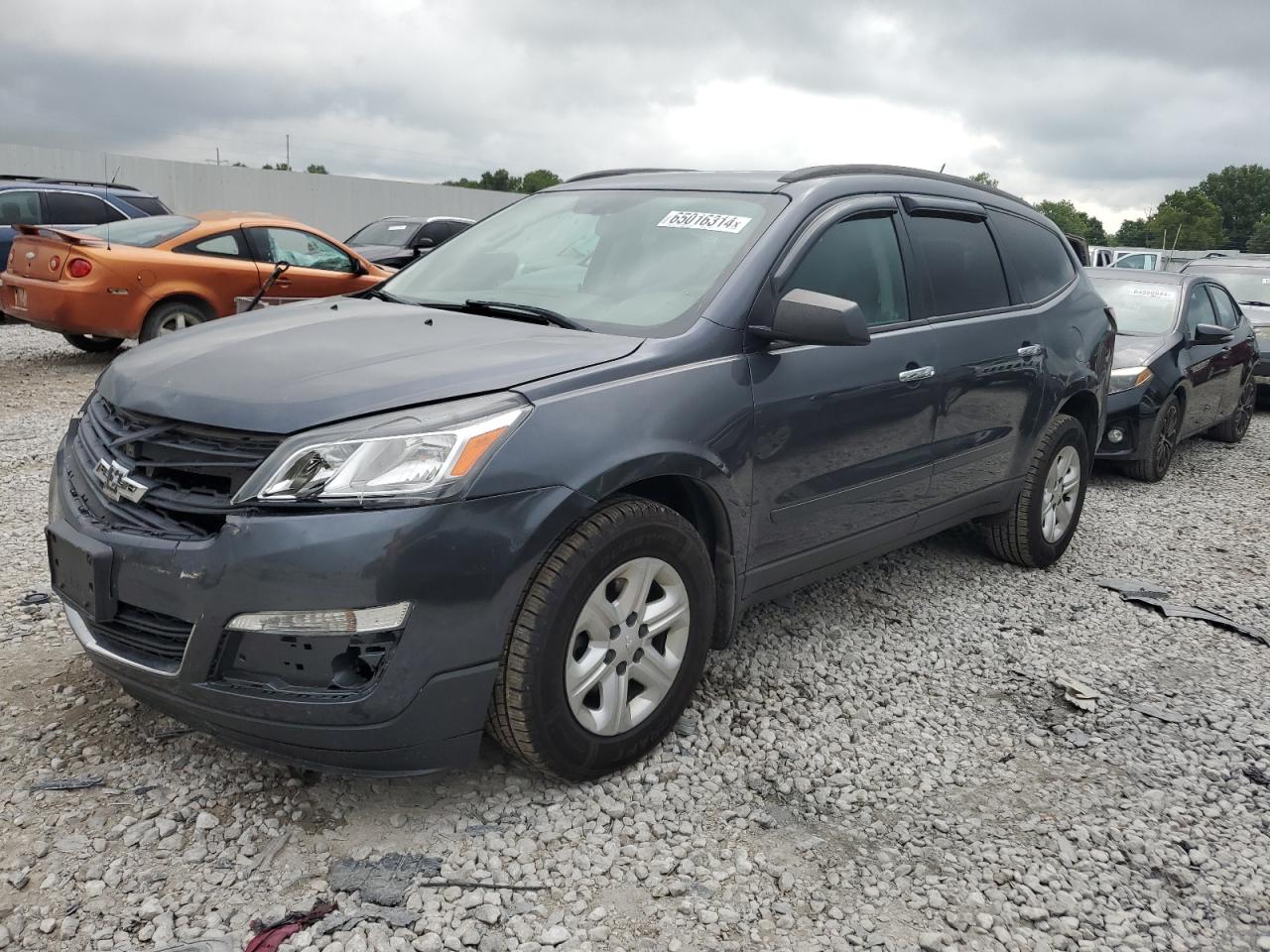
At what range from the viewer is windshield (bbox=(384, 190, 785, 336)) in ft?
11.1

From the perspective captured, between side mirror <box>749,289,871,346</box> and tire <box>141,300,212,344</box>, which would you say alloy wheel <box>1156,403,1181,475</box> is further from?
tire <box>141,300,212,344</box>

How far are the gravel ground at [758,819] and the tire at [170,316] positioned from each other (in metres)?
5.45

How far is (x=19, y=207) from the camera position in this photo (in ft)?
39.8

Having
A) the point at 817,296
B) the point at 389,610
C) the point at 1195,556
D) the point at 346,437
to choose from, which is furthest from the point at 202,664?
the point at 1195,556

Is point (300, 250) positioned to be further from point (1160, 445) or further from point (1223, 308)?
→ point (1223, 308)

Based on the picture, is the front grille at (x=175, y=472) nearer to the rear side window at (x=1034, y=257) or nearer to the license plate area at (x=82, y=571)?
the license plate area at (x=82, y=571)

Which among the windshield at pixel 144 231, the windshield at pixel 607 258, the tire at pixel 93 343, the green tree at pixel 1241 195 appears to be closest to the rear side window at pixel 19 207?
the tire at pixel 93 343

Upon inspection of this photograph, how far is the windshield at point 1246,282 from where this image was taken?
40.2 ft

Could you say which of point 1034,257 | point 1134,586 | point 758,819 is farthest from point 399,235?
point 758,819

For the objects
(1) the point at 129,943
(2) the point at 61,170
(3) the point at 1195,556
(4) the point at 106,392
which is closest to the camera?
(1) the point at 129,943

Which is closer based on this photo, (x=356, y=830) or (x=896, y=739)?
(x=356, y=830)

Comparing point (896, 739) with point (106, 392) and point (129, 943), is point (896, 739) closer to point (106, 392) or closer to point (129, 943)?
point (129, 943)

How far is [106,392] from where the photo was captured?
305cm

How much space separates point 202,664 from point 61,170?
30.6 m
